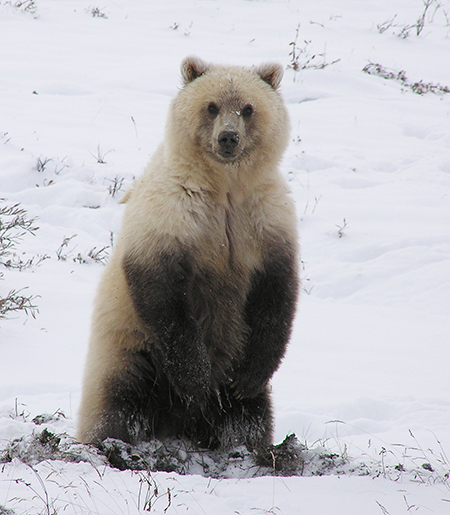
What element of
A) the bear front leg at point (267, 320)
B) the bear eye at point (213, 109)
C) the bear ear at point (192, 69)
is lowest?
the bear front leg at point (267, 320)

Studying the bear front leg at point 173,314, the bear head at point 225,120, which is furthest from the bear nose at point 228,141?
the bear front leg at point 173,314

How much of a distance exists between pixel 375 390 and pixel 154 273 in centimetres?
225

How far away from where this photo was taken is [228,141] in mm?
3580

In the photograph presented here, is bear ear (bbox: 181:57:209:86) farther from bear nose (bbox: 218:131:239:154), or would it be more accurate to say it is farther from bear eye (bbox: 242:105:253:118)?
bear nose (bbox: 218:131:239:154)

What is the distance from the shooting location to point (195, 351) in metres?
3.61

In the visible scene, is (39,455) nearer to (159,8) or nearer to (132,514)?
(132,514)

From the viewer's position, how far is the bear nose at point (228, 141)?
3.57 m

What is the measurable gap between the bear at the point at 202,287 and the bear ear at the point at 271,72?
9.2 inches

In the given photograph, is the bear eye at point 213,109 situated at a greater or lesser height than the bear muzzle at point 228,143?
greater

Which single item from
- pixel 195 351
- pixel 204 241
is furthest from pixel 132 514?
pixel 204 241

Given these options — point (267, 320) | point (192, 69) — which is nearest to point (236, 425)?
point (267, 320)

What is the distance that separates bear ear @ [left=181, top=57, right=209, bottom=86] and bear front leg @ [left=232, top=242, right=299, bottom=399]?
1.24 meters

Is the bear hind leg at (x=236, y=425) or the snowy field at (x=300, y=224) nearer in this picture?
the snowy field at (x=300, y=224)

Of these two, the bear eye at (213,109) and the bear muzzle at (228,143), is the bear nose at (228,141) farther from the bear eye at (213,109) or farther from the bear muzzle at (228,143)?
the bear eye at (213,109)
